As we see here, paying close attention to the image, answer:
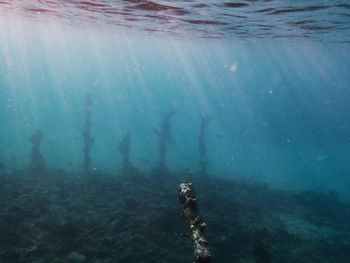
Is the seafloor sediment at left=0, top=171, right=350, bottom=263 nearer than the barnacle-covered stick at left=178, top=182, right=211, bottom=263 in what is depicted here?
No

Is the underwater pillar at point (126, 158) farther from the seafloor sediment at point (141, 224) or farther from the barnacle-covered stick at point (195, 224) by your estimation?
the barnacle-covered stick at point (195, 224)

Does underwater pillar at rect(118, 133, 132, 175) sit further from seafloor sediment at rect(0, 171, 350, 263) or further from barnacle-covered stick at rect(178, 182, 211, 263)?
barnacle-covered stick at rect(178, 182, 211, 263)

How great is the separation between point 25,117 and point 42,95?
75532 millimetres

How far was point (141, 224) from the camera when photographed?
15.5 m

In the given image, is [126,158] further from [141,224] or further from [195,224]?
[195,224]

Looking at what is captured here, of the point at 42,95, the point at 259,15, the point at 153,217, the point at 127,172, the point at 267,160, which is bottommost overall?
the point at 42,95

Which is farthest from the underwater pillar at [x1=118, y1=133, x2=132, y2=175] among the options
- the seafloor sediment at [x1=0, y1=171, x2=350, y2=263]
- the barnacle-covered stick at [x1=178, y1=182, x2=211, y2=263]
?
the barnacle-covered stick at [x1=178, y1=182, x2=211, y2=263]

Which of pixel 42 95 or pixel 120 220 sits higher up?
pixel 120 220

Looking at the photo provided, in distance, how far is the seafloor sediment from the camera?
12766mm

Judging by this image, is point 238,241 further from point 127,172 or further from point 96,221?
point 127,172

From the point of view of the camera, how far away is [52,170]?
24.7 metres

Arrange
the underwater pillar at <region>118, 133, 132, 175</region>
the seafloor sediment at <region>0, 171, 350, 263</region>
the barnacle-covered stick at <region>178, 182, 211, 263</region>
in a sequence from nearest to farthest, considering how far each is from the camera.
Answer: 1. the barnacle-covered stick at <region>178, 182, 211, 263</region>
2. the seafloor sediment at <region>0, 171, 350, 263</region>
3. the underwater pillar at <region>118, 133, 132, 175</region>

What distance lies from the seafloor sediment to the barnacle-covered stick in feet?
21.8

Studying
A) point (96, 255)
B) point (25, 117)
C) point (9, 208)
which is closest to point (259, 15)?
point (96, 255)
